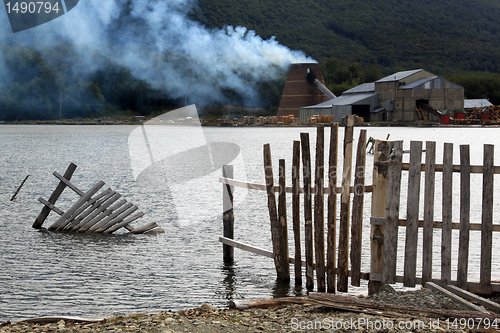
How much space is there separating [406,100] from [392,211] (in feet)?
305

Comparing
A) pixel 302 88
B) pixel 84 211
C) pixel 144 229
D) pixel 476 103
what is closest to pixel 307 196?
pixel 144 229

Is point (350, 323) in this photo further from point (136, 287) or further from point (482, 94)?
point (482, 94)

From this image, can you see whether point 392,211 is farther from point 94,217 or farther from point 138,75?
point 138,75

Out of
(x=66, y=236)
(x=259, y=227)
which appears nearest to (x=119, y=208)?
(x=66, y=236)

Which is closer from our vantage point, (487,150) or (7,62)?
→ (487,150)

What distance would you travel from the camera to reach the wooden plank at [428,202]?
658cm

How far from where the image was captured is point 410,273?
688 centimetres

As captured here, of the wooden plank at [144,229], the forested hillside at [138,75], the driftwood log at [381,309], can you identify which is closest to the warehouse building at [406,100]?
the forested hillside at [138,75]

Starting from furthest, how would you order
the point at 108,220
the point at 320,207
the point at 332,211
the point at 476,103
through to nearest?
the point at 476,103, the point at 108,220, the point at 320,207, the point at 332,211

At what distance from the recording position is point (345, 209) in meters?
7.31

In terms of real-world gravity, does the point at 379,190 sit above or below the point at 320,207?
above

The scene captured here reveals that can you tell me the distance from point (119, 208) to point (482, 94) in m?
133

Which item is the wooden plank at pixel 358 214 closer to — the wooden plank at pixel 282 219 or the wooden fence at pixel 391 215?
the wooden fence at pixel 391 215

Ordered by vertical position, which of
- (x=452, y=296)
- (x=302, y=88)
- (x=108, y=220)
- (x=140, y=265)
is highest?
(x=302, y=88)
